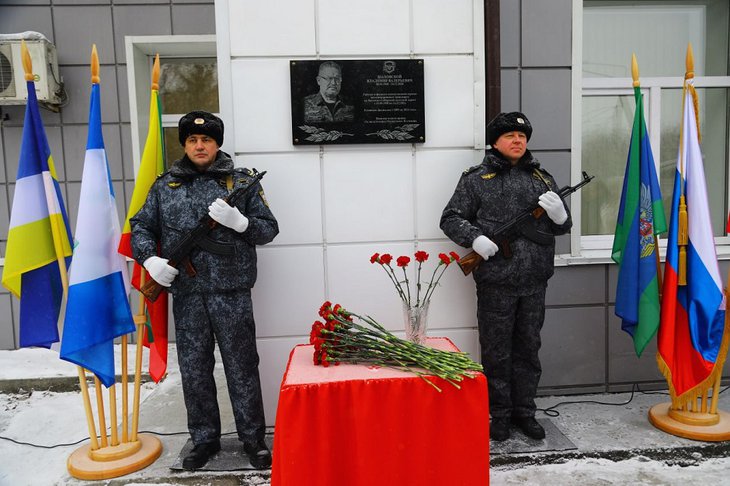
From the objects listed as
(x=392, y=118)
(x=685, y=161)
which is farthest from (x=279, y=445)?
(x=685, y=161)

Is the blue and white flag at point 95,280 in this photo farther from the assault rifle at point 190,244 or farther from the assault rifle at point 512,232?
the assault rifle at point 512,232

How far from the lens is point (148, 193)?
281 cm

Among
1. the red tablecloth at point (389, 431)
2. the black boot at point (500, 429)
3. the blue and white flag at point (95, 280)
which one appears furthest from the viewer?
the black boot at point (500, 429)

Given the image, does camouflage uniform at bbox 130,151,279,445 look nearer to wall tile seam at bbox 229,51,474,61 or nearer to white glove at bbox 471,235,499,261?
wall tile seam at bbox 229,51,474,61

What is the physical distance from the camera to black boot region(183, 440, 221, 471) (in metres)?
2.72

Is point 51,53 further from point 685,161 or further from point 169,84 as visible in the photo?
point 685,161

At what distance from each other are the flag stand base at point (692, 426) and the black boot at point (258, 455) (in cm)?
215

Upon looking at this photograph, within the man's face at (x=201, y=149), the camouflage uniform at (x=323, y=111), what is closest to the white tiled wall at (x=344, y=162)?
the camouflage uniform at (x=323, y=111)

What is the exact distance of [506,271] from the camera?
2.87 metres

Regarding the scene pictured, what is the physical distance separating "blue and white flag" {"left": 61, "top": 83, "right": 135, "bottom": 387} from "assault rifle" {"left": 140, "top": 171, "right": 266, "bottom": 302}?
0.21 m

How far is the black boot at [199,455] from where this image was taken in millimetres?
2725

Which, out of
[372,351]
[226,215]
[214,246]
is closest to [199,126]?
[226,215]

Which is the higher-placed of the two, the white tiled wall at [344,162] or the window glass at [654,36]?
the window glass at [654,36]

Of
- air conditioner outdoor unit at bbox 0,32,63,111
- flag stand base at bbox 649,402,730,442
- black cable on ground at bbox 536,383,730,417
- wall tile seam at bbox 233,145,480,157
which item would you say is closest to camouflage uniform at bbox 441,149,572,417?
wall tile seam at bbox 233,145,480,157
